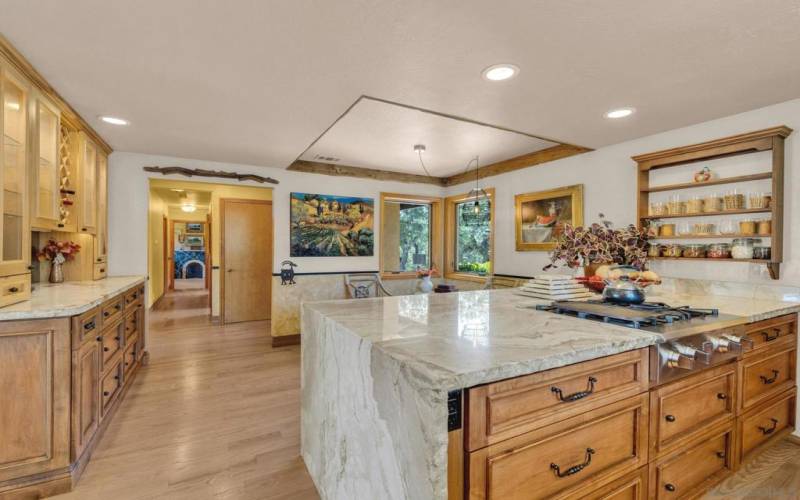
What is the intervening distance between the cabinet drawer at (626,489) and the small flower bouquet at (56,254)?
390 cm

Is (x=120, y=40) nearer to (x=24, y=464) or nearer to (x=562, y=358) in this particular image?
(x=24, y=464)

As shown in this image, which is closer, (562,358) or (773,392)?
(562,358)

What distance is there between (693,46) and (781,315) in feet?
5.37

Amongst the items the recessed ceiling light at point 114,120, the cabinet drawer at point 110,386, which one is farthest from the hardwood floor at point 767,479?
the recessed ceiling light at point 114,120

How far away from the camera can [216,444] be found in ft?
7.47

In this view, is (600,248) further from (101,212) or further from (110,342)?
(101,212)

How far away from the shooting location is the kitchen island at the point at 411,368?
35.1 inches

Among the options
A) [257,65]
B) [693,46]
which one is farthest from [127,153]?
[693,46]

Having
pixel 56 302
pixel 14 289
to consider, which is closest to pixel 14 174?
pixel 14 289

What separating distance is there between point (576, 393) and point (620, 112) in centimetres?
235

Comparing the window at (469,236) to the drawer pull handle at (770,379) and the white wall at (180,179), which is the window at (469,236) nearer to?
the white wall at (180,179)

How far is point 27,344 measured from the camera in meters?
1.74

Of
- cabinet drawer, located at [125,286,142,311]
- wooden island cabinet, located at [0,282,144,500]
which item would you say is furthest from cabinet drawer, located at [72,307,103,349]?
cabinet drawer, located at [125,286,142,311]

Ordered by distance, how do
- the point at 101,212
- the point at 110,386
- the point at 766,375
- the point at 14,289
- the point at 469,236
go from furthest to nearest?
the point at 469,236 < the point at 101,212 < the point at 110,386 < the point at 766,375 < the point at 14,289
